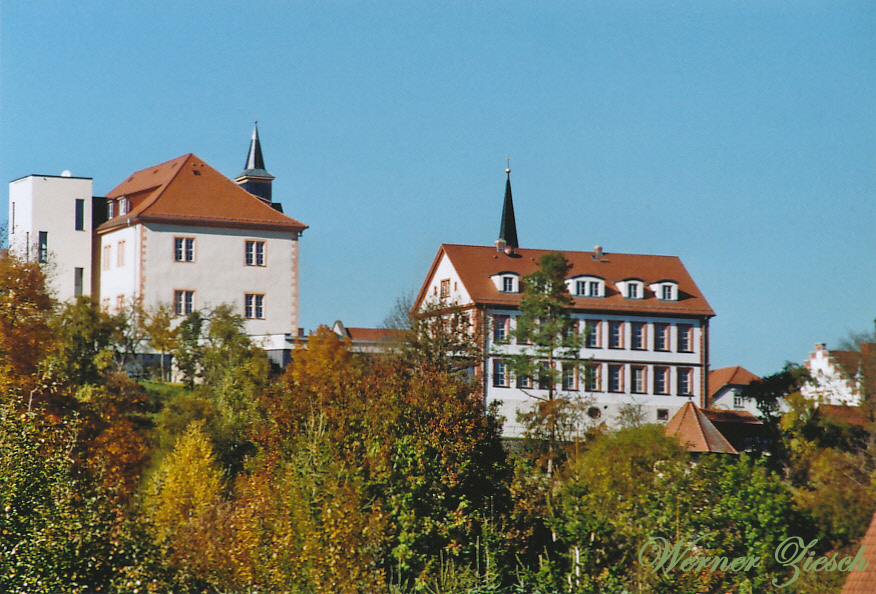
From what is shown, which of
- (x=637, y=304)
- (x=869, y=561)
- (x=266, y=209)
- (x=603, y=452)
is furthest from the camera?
(x=637, y=304)

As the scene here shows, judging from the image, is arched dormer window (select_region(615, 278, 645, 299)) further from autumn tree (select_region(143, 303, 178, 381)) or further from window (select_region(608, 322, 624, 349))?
autumn tree (select_region(143, 303, 178, 381))

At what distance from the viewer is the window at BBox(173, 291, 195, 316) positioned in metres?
58.3

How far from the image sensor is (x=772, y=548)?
27.9 metres

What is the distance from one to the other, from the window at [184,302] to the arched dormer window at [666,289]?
2639 cm

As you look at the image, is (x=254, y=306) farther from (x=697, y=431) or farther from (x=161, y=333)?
(x=697, y=431)

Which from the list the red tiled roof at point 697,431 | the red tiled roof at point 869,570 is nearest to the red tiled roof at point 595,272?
the red tiled roof at point 697,431

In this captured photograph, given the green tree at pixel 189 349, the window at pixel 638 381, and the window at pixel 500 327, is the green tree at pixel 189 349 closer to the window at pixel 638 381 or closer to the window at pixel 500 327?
the window at pixel 500 327

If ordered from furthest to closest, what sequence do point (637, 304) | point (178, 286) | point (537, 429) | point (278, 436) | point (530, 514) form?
point (637, 304) → point (178, 286) → point (537, 429) → point (278, 436) → point (530, 514)

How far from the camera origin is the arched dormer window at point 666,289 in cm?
7044

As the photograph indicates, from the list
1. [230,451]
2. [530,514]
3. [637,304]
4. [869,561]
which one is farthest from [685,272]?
[869,561]

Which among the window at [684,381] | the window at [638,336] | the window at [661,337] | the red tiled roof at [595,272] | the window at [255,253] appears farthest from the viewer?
the window at [661,337]

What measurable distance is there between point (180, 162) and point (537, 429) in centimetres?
2484

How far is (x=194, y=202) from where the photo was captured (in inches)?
2418

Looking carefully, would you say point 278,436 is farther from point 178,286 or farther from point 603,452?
point 178,286
